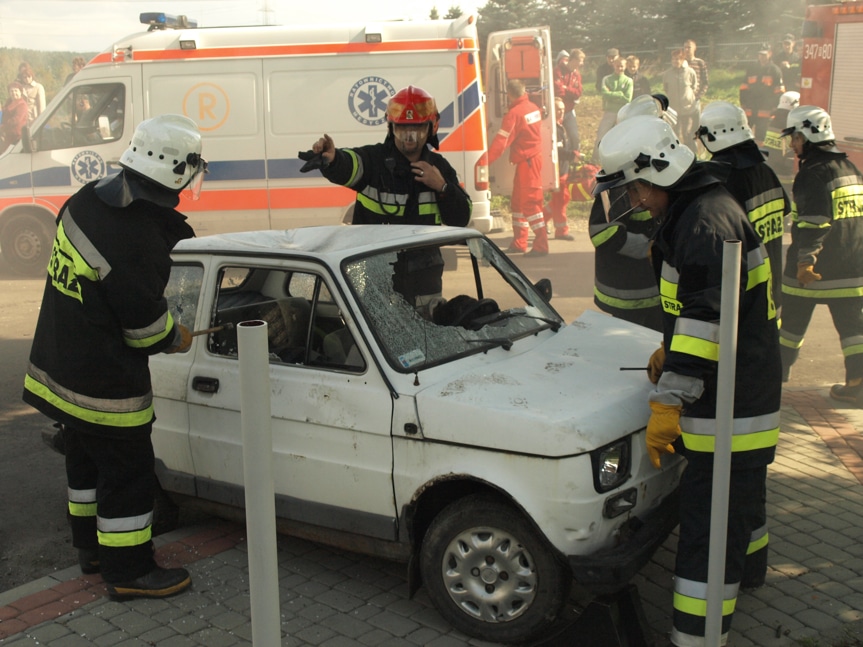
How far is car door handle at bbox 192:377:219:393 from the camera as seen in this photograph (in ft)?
14.0

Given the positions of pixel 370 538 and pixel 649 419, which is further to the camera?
pixel 370 538

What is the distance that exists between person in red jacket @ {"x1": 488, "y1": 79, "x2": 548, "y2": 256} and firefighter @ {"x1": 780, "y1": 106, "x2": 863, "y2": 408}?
18.8 feet

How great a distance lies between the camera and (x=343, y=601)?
13.1 ft

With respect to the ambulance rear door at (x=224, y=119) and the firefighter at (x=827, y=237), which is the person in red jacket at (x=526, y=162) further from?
the firefighter at (x=827, y=237)

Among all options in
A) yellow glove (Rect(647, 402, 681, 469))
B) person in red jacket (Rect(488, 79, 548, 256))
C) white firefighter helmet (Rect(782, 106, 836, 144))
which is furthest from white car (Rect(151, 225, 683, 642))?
person in red jacket (Rect(488, 79, 548, 256))

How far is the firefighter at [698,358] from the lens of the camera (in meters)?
3.33

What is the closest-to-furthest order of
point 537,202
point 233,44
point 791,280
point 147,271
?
point 147,271, point 791,280, point 233,44, point 537,202

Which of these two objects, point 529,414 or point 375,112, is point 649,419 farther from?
point 375,112

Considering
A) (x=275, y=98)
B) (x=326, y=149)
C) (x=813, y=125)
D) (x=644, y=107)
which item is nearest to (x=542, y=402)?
(x=326, y=149)

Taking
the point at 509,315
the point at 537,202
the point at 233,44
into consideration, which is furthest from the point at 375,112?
the point at 509,315

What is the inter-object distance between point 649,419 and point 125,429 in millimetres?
2273

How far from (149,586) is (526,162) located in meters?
9.29

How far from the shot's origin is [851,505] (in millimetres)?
4914

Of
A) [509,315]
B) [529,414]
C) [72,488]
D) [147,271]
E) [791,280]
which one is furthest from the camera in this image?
[791,280]
